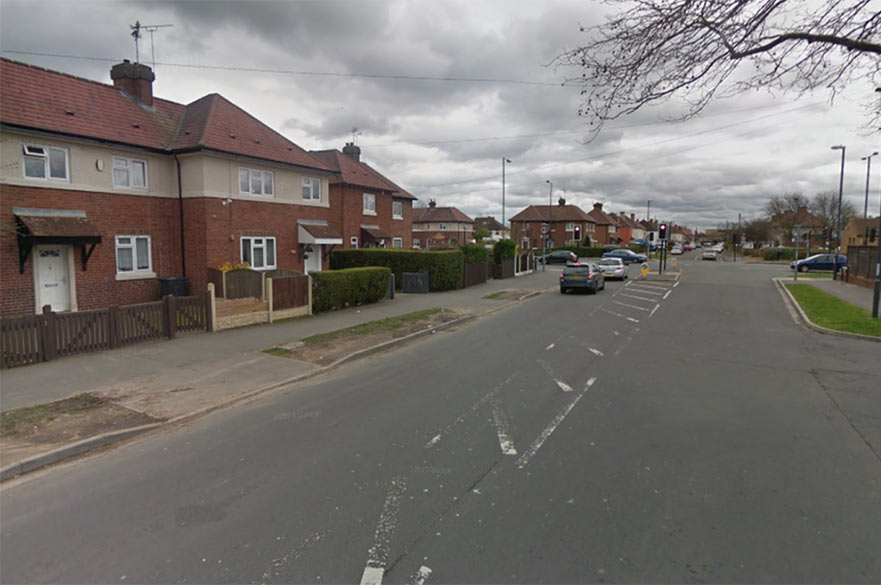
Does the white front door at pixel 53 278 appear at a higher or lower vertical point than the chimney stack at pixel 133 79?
lower

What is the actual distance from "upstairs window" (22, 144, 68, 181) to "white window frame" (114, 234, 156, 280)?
8.50 feet

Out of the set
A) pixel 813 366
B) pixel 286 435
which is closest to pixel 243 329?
pixel 286 435

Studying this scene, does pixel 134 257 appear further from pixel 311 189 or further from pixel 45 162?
pixel 311 189

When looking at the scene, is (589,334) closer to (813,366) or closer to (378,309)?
(813,366)

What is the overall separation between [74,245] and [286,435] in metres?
13.8

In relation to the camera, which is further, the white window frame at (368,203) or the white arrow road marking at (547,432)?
the white window frame at (368,203)

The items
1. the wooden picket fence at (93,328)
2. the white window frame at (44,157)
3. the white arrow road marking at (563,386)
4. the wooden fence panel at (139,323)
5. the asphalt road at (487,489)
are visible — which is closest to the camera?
the asphalt road at (487,489)

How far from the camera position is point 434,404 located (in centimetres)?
720

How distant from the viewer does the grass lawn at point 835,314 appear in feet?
44.8

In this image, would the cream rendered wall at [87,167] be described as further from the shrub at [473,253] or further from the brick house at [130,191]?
the shrub at [473,253]

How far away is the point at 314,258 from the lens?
24344mm

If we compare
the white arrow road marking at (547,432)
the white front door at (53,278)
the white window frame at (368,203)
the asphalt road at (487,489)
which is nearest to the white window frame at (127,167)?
the white front door at (53,278)

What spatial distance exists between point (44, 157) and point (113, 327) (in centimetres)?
798

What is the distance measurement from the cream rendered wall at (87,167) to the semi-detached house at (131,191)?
1.3 inches
